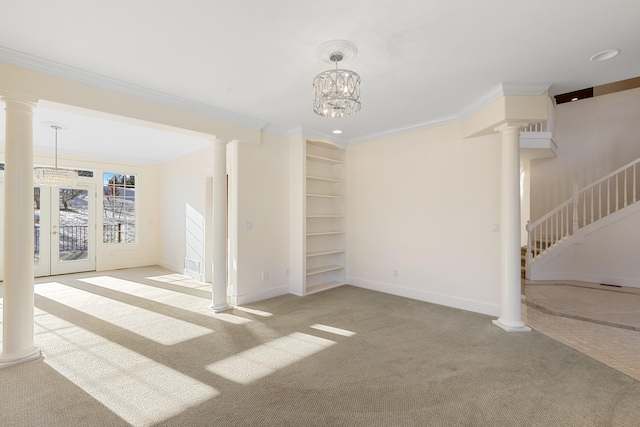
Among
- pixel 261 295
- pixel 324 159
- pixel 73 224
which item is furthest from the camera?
pixel 73 224

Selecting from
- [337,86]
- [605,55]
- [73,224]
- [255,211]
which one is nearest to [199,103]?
[255,211]

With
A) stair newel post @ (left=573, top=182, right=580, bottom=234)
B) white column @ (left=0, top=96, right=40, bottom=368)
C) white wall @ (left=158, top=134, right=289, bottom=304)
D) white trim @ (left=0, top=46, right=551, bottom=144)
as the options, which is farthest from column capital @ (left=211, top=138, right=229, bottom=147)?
stair newel post @ (left=573, top=182, right=580, bottom=234)

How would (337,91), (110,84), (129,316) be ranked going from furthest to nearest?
(129,316) → (110,84) → (337,91)

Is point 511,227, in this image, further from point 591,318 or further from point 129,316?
point 129,316

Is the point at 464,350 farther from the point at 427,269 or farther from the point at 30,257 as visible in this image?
the point at 30,257

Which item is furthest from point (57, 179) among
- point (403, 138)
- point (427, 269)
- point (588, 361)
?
point (588, 361)

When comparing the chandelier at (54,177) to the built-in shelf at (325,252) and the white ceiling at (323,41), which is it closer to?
the white ceiling at (323,41)

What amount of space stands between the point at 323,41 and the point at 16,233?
3.15m

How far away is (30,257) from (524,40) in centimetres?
468

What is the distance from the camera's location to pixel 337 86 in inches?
93.1

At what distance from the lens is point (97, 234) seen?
6.89 m

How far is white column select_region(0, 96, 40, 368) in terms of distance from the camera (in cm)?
264

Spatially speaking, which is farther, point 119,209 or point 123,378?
point 119,209

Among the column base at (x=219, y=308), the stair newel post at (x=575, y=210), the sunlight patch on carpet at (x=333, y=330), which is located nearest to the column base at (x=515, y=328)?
the sunlight patch on carpet at (x=333, y=330)
